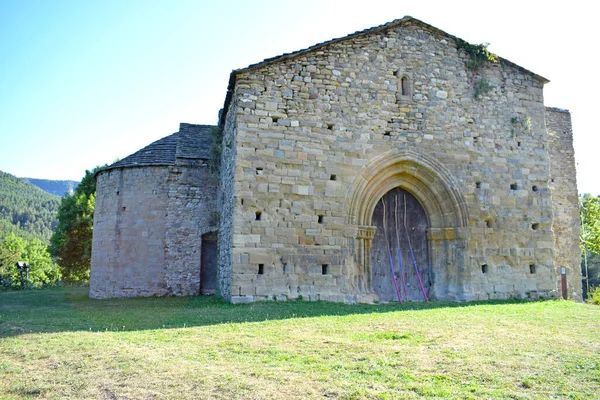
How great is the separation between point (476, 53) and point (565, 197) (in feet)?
25.5

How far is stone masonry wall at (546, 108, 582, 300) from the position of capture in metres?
16.9

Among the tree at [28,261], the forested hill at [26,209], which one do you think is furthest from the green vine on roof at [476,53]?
the forested hill at [26,209]

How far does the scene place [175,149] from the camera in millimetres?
15938

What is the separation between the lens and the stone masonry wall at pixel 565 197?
16.9 metres

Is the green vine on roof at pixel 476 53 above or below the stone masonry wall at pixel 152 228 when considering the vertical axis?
above

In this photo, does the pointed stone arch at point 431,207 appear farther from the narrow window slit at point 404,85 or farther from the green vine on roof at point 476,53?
the green vine on roof at point 476,53

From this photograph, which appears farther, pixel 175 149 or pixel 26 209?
pixel 26 209

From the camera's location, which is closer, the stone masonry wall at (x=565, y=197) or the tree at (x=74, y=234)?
the stone masonry wall at (x=565, y=197)

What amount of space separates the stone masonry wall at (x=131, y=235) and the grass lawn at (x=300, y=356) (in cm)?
587

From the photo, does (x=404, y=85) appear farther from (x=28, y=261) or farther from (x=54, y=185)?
(x=54, y=185)

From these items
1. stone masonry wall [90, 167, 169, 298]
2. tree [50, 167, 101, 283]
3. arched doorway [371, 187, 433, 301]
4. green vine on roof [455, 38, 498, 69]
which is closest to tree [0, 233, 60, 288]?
tree [50, 167, 101, 283]

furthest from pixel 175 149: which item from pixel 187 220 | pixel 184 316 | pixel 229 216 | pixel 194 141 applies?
pixel 184 316

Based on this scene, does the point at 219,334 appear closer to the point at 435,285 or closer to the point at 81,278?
the point at 435,285

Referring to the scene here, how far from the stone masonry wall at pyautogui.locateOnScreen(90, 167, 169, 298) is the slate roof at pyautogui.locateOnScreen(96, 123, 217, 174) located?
0.88 feet
